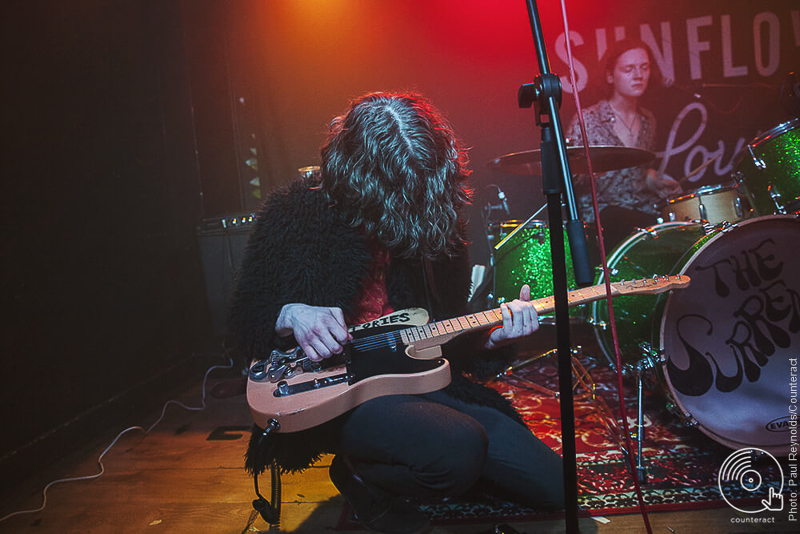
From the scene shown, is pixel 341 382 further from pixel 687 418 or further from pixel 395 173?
pixel 687 418

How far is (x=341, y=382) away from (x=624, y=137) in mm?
3368

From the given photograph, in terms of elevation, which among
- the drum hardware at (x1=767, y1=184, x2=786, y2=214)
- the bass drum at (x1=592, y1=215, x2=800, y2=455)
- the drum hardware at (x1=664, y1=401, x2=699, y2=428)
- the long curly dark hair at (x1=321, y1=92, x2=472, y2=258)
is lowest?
the drum hardware at (x1=664, y1=401, x2=699, y2=428)

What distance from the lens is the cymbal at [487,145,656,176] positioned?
237cm

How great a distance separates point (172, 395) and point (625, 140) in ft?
12.7

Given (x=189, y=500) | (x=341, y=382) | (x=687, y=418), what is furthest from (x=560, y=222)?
(x=189, y=500)

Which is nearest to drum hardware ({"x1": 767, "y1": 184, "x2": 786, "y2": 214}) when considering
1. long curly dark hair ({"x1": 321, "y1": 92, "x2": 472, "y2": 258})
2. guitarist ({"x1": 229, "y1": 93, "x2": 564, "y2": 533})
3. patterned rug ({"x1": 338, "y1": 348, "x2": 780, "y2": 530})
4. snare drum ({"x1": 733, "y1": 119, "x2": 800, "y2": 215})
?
snare drum ({"x1": 733, "y1": 119, "x2": 800, "y2": 215})

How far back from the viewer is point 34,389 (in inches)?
88.3

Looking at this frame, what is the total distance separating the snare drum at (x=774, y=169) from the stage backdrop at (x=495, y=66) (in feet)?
4.52

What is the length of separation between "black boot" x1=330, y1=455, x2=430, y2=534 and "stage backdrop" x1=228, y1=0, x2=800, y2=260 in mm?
2686

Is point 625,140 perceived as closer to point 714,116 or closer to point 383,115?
point 714,116

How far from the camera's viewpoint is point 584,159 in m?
2.50

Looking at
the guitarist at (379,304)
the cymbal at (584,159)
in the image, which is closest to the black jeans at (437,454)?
the guitarist at (379,304)

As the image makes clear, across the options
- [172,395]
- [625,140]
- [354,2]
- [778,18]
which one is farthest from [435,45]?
[172,395]

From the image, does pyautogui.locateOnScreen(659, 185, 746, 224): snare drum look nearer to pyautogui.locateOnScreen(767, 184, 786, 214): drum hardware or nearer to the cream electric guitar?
pyautogui.locateOnScreen(767, 184, 786, 214): drum hardware
